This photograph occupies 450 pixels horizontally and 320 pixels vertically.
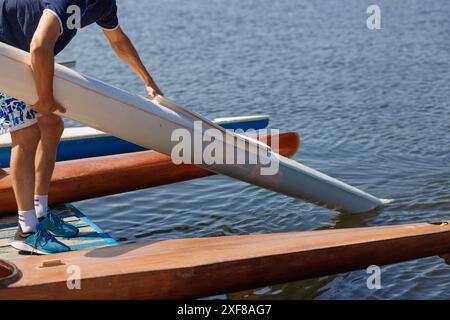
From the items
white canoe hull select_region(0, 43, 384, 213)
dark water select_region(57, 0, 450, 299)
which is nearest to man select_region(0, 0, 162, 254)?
white canoe hull select_region(0, 43, 384, 213)

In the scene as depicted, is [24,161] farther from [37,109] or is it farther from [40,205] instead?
[40,205]

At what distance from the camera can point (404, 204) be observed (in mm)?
7520

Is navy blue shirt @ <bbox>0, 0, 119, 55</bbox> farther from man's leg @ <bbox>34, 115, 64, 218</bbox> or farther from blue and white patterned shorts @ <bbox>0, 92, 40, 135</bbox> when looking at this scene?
man's leg @ <bbox>34, 115, 64, 218</bbox>

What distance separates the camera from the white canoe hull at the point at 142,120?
4.91 m

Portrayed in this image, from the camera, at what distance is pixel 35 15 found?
190 inches

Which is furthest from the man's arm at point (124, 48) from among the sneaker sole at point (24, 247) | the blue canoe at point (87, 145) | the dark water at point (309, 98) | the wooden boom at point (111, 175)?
the blue canoe at point (87, 145)

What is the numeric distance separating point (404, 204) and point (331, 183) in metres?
1.10

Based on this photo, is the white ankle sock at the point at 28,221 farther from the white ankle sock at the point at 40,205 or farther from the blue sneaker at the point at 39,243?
the white ankle sock at the point at 40,205

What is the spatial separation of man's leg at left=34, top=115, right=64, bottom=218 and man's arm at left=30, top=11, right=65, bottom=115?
103 millimetres

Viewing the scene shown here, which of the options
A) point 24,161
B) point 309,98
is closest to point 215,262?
point 24,161

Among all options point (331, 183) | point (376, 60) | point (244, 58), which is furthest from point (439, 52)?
point (331, 183)

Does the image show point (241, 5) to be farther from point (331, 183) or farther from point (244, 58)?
point (331, 183)

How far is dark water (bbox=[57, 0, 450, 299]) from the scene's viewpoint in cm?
715

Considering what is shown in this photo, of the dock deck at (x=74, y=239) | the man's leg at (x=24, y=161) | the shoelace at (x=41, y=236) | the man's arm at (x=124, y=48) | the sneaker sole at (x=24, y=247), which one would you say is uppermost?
the man's arm at (x=124, y=48)
